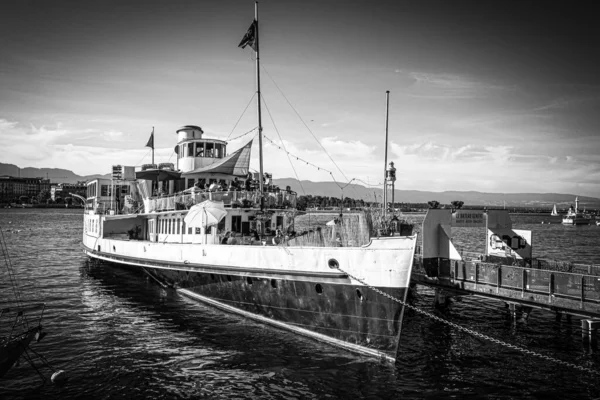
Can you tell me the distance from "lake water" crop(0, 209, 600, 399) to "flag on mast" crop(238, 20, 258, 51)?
41.8 feet

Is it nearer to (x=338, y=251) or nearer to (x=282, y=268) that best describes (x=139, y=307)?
(x=282, y=268)

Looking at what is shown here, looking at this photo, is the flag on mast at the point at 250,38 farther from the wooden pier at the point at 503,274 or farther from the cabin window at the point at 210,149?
the wooden pier at the point at 503,274

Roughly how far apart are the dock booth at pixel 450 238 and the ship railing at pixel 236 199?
6966 millimetres

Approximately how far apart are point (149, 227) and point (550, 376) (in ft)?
77.5

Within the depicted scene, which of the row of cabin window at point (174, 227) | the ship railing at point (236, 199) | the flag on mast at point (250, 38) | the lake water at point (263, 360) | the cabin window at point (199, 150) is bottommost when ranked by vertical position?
the lake water at point (263, 360)

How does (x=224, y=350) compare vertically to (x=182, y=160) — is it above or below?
below

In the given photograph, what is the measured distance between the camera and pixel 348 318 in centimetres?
1433

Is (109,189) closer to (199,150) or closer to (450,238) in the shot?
(199,150)

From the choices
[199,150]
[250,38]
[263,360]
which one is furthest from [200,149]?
[263,360]

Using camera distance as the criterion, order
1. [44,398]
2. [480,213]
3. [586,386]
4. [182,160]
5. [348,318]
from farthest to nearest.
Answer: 1. [182,160]
2. [480,213]
3. [348,318]
4. [586,386]
5. [44,398]

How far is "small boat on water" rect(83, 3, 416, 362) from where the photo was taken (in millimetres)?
13680

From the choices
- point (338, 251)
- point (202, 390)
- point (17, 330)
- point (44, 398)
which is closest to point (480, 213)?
point (338, 251)

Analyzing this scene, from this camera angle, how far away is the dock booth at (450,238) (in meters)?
20.2

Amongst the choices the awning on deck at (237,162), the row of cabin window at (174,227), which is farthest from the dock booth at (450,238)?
the row of cabin window at (174,227)
